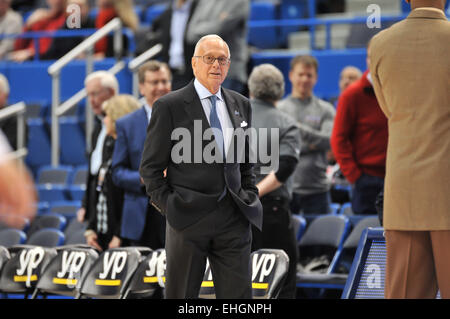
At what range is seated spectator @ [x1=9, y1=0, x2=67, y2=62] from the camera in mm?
9875

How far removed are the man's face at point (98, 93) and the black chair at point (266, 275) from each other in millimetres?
1946

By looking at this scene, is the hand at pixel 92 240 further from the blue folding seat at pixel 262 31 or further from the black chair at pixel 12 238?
the blue folding seat at pixel 262 31

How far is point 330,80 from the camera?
29.4 ft

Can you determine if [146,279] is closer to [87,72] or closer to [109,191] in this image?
[109,191]

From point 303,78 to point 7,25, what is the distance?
17.3 feet

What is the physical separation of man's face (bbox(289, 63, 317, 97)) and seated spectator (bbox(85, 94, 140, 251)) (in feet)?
4.64

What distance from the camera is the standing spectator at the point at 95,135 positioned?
576 centimetres

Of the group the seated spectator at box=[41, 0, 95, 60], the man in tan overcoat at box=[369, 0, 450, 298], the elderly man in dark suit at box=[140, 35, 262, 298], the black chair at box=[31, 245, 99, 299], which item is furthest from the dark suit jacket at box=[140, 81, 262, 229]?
the seated spectator at box=[41, 0, 95, 60]

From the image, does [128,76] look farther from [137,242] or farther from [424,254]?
[424,254]

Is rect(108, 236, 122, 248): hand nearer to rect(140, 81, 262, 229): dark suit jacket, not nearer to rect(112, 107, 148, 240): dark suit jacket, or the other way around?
rect(112, 107, 148, 240): dark suit jacket

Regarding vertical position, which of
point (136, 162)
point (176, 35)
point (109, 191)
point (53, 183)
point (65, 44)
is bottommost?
point (53, 183)

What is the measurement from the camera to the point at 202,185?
138 inches

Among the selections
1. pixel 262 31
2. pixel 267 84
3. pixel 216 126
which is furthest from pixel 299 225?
pixel 262 31
